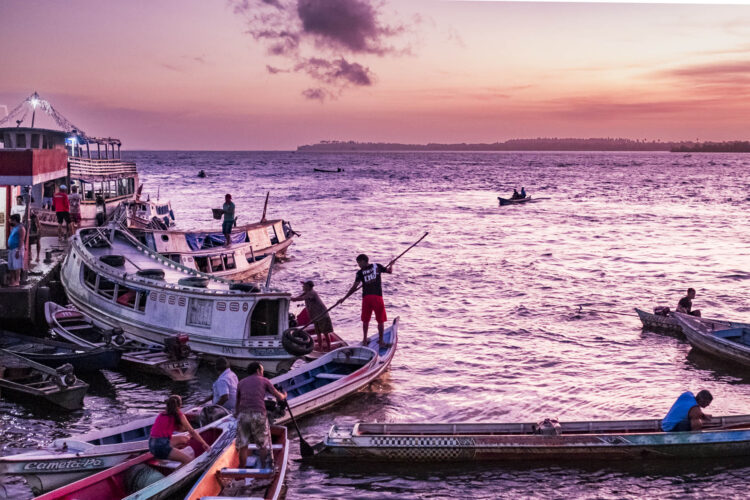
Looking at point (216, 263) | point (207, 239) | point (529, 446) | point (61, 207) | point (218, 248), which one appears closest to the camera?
point (529, 446)

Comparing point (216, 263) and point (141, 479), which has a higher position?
point (216, 263)

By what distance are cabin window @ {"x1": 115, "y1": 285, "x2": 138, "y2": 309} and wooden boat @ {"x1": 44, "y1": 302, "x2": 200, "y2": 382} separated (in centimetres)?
81

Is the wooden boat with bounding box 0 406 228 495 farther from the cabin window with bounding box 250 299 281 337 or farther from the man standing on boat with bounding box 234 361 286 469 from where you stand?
the cabin window with bounding box 250 299 281 337

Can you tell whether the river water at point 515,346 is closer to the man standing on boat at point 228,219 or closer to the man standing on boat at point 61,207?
the man standing on boat at point 228,219

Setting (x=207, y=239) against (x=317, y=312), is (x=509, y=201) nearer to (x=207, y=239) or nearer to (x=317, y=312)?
(x=207, y=239)

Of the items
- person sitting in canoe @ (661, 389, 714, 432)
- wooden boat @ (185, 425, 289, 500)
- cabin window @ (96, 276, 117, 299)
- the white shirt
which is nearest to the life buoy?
the white shirt

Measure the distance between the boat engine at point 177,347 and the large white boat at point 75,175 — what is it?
10.5 metres

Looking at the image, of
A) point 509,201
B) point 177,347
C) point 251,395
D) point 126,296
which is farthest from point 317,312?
point 509,201

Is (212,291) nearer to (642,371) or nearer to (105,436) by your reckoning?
(105,436)

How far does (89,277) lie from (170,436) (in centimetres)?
1134

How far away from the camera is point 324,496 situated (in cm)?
1185

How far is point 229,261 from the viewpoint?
2902 cm

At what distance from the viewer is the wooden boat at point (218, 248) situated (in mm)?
26969

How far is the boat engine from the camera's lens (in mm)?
16938
